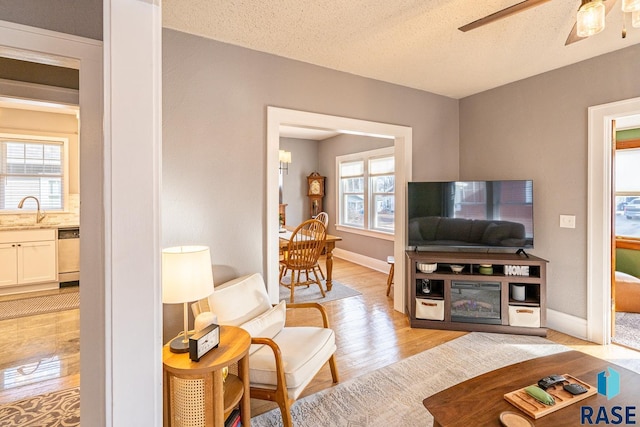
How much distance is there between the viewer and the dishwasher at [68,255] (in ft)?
14.3

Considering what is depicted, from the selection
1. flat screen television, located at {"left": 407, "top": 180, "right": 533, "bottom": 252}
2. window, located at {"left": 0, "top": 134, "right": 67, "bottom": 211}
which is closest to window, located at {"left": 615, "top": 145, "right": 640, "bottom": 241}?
flat screen television, located at {"left": 407, "top": 180, "right": 533, "bottom": 252}

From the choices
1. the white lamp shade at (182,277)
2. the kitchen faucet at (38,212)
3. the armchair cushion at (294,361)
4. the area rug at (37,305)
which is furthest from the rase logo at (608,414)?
the kitchen faucet at (38,212)

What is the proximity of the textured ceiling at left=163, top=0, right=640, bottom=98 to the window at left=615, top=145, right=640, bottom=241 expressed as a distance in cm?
232

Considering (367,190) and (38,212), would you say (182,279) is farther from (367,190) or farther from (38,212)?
(367,190)

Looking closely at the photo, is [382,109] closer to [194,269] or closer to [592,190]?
[592,190]

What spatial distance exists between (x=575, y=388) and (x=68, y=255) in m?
5.67

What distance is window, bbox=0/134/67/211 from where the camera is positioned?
14.6 ft

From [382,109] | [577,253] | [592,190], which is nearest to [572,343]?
[577,253]

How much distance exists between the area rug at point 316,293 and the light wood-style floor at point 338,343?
0.76 ft

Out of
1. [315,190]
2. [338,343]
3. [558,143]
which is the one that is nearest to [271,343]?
[338,343]

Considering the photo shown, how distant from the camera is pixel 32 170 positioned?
4617 mm

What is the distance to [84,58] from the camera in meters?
1.53

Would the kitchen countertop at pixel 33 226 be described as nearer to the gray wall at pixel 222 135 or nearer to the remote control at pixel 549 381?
the gray wall at pixel 222 135

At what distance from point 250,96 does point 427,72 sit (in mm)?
1817
